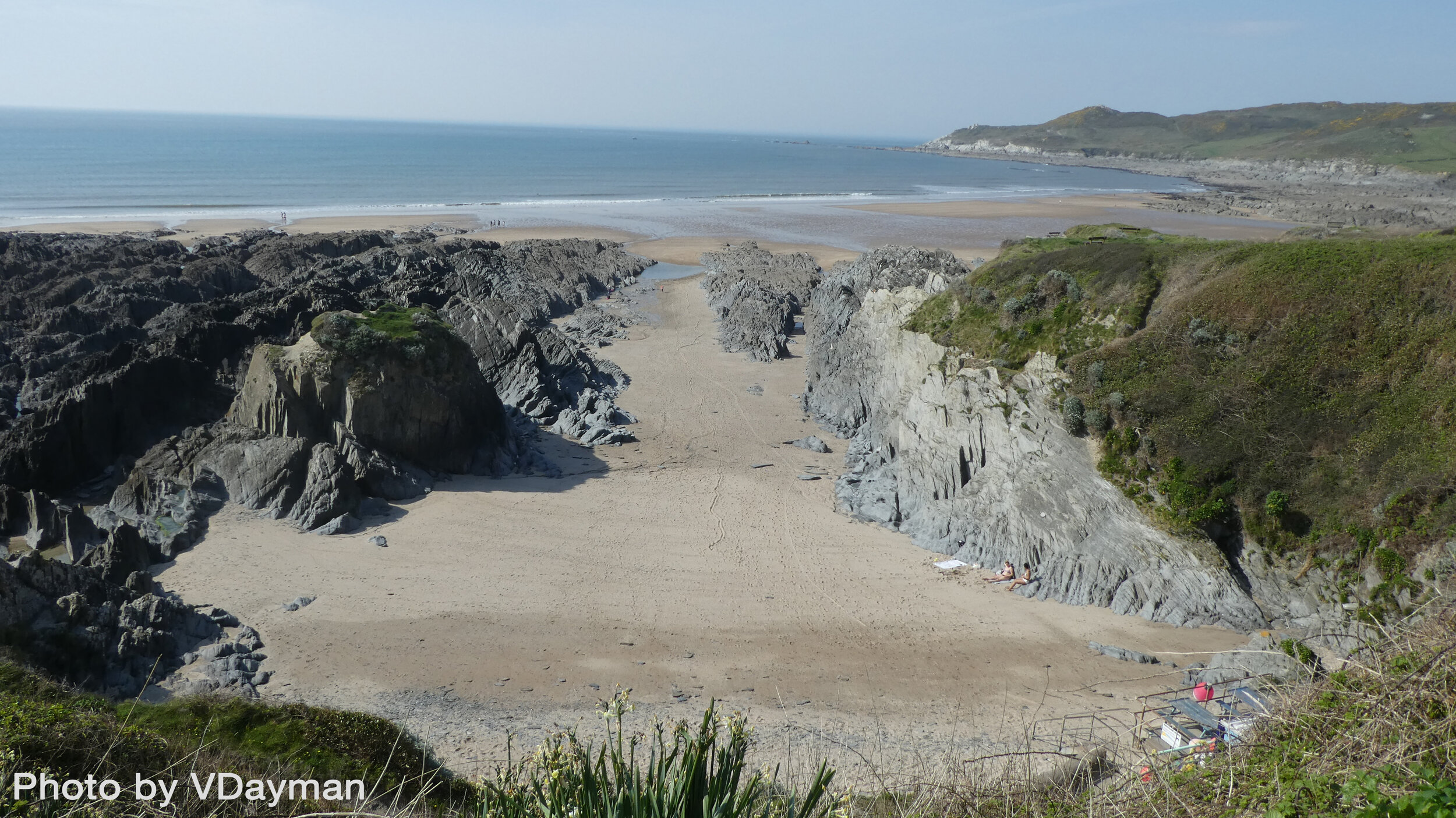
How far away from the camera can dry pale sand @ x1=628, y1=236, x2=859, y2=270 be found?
196ft

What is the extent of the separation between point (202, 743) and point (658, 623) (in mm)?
8638

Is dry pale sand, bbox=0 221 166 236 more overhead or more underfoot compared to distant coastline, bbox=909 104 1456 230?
more underfoot

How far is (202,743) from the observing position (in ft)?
25.6

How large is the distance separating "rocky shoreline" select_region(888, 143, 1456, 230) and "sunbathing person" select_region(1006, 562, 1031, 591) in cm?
5141

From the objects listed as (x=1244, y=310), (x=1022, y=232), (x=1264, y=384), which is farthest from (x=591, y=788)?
(x=1022, y=232)

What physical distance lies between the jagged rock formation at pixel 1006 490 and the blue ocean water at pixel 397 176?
70.5 meters

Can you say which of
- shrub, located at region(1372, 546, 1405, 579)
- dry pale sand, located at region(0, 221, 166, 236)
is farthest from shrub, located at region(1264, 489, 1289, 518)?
dry pale sand, located at region(0, 221, 166, 236)

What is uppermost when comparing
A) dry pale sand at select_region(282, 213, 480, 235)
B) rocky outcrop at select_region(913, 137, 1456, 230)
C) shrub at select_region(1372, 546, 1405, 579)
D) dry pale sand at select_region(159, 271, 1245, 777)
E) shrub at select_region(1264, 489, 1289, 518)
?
rocky outcrop at select_region(913, 137, 1456, 230)

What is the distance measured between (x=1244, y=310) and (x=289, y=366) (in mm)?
23843

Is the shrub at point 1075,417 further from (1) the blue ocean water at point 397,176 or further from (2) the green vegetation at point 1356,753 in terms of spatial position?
(1) the blue ocean water at point 397,176

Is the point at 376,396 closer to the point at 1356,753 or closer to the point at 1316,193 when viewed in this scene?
the point at 1356,753

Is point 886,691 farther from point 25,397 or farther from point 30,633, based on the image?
point 25,397

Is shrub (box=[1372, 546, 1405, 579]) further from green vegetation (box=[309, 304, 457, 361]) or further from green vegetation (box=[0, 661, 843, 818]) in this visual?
green vegetation (box=[309, 304, 457, 361])

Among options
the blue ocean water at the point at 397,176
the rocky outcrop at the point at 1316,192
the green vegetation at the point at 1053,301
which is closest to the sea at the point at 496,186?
the blue ocean water at the point at 397,176
